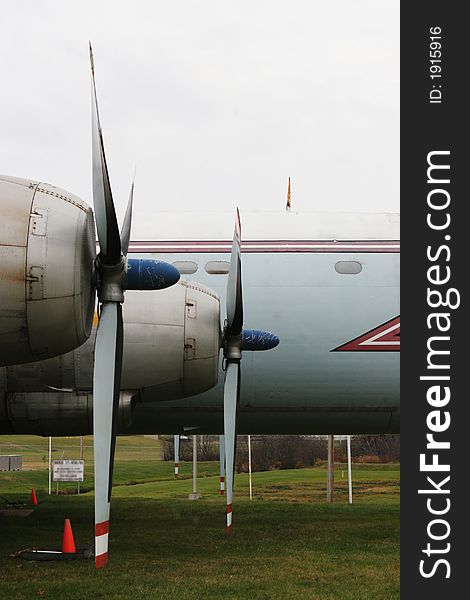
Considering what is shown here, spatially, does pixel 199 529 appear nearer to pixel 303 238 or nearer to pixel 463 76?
pixel 303 238

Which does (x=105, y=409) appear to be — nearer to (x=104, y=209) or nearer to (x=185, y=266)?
(x=104, y=209)

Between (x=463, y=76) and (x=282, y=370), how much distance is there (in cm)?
619

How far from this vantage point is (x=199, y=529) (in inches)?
579

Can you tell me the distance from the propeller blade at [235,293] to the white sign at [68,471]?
1338 centimetres

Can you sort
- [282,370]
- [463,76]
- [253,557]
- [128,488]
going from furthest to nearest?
[128,488] → [282,370] → [253,557] → [463,76]

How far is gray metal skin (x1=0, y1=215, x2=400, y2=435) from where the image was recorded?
1435 cm

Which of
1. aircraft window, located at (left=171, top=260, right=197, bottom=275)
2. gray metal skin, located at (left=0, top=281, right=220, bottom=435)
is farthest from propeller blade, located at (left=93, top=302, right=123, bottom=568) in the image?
Answer: aircraft window, located at (left=171, top=260, right=197, bottom=275)

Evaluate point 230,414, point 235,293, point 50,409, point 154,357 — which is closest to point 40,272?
point 154,357

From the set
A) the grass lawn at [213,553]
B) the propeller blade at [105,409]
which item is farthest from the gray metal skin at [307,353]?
the propeller blade at [105,409]

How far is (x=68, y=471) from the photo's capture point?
78.4ft

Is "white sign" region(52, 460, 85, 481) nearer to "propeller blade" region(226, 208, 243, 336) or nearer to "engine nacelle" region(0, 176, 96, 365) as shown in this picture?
"propeller blade" region(226, 208, 243, 336)

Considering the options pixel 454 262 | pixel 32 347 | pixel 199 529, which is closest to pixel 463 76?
pixel 454 262

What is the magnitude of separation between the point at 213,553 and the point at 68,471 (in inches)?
499

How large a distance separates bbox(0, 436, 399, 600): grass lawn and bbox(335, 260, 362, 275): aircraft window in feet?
14.4
